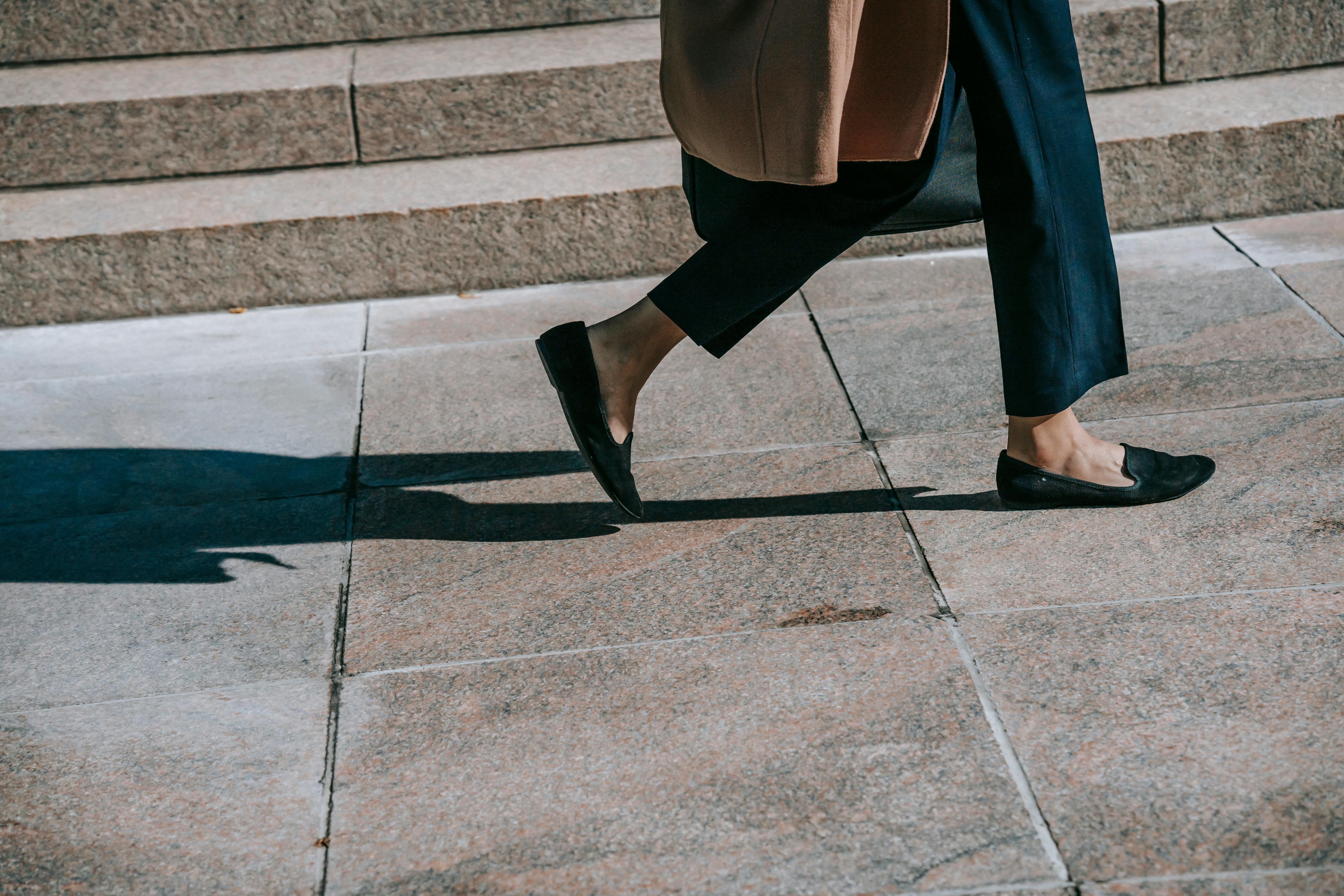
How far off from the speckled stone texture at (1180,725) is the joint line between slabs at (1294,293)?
1414 millimetres

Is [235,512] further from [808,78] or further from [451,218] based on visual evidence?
[808,78]

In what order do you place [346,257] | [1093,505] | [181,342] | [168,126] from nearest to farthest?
1. [1093,505]
2. [181,342]
3. [346,257]
4. [168,126]

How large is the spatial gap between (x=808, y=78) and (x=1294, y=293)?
2267mm

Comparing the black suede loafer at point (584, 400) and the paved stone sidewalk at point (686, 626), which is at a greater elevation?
the black suede loafer at point (584, 400)

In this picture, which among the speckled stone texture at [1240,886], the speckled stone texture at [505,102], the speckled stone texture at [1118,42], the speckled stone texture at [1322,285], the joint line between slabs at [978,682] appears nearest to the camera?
the speckled stone texture at [1240,886]

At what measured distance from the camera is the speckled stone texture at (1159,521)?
Result: 251cm

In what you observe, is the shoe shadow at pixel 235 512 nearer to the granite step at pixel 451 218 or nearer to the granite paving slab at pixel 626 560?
the granite paving slab at pixel 626 560

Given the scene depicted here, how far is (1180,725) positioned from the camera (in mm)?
2092

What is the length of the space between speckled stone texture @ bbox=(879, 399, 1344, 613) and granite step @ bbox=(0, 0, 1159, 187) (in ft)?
6.85

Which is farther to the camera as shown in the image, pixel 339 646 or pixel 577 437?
pixel 577 437

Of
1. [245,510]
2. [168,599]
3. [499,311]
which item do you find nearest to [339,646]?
[168,599]

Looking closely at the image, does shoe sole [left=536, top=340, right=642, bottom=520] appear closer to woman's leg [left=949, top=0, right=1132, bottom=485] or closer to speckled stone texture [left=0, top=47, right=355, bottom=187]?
woman's leg [left=949, top=0, right=1132, bottom=485]

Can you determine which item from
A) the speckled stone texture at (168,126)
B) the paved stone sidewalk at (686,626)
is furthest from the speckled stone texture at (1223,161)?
the speckled stone texture at (168,126)

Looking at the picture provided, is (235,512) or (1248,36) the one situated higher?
(1248,36)
